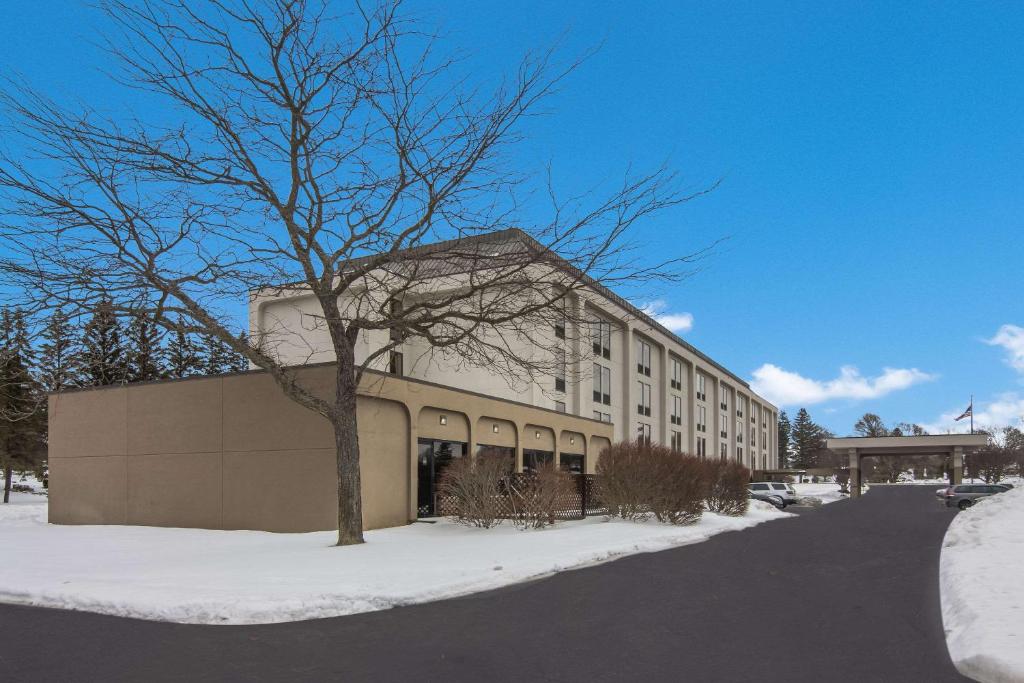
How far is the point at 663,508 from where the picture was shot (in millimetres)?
21875

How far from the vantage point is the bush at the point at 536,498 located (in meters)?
19.2

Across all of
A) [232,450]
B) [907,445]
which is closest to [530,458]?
[232,450]

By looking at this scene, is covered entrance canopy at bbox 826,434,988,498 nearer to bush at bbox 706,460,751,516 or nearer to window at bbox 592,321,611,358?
window at bbox 592,321,611,358

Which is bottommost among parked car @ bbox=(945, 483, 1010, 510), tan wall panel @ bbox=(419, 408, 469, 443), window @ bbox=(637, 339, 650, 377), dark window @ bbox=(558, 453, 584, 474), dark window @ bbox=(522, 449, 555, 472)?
parked car @ bbox=(945, 483, 1010, 510)

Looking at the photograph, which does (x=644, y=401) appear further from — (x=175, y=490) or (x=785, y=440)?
(x=785, y=440)

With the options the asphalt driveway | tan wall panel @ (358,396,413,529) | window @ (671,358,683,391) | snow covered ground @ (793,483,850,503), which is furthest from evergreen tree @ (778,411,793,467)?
the asphalt driveway

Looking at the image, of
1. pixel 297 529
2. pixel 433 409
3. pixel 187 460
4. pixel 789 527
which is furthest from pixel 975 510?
pixel 187 460

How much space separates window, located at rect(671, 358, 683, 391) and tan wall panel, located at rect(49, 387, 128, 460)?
39.7 metres

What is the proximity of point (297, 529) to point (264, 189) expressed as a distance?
8277 millimetres

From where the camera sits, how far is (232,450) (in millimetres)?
20234

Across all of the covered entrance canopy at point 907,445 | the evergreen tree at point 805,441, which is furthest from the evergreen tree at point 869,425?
the covered entrance canopy at point 907,445

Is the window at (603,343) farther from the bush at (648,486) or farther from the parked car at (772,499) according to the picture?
the bush at (648,486)

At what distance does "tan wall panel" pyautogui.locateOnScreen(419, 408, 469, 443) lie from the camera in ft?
72.1

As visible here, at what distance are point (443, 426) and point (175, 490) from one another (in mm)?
7337
